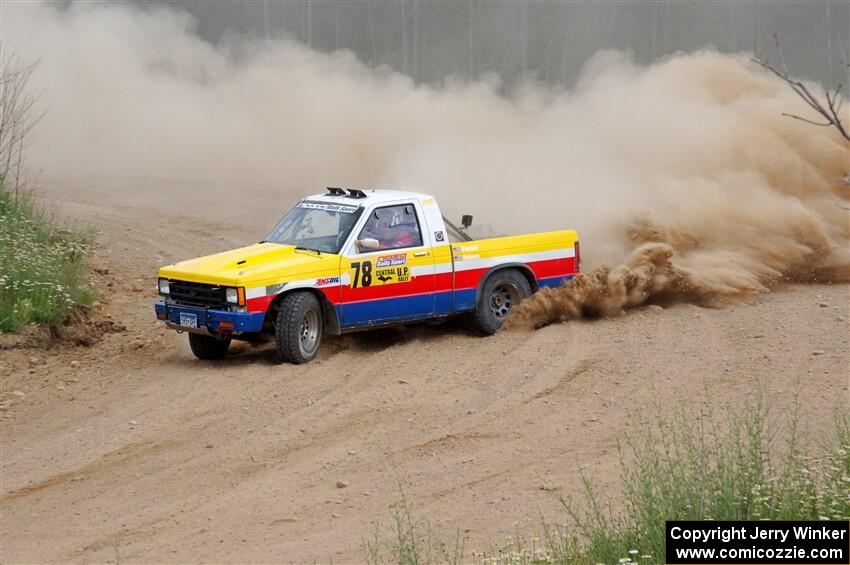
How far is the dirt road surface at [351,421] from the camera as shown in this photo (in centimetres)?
880

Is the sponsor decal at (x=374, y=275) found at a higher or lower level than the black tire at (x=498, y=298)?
higher

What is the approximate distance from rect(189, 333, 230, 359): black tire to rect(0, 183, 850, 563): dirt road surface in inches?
6.3

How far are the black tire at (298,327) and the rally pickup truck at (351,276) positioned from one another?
10 millimetres

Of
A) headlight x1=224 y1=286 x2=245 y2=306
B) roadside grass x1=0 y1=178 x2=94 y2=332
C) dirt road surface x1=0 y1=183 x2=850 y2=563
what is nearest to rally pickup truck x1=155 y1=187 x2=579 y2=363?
headlight x1=224 y1=286 x2=245 y2=306

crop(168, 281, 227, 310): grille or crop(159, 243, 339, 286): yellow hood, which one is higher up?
crop(159, 243, 339, 286): yellow hood

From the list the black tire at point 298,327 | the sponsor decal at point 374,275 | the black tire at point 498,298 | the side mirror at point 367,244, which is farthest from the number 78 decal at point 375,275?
the black tire at point 498,298

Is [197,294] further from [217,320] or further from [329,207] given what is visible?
A: [329,207]

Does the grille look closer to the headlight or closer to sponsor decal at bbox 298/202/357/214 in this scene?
the headlight

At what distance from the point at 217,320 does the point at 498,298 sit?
339cm

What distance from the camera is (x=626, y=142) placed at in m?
19.0

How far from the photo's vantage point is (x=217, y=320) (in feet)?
39.3

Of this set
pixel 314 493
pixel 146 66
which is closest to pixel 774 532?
pixel 314 493

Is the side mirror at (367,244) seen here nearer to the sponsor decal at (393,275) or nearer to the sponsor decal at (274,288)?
the sponsor decal at (393,275)

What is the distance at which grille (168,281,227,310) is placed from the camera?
12078 millimetres
